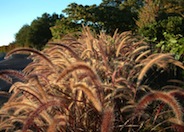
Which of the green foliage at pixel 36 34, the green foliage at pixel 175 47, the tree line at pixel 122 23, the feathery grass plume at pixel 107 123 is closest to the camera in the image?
the feathery grass plume at pixel 107 123

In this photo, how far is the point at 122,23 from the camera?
24656 millimetres

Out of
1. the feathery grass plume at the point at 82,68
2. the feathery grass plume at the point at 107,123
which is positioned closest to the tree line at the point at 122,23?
the feathery grass plume at the point at 82,68

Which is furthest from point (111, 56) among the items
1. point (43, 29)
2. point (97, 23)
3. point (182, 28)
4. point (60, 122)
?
point (43, 29)

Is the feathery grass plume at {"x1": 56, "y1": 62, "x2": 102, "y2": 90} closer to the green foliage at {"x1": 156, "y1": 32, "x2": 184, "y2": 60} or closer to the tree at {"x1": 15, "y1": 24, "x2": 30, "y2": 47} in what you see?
the green foliage at {"x1": 156, "y1": 32, "x2": 184, "y2": 60}

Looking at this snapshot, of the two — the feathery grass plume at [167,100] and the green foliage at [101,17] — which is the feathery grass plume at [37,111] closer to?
the feathery grass plume at [167,100]

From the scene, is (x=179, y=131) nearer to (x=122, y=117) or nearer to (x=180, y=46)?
(x=122, y=117)

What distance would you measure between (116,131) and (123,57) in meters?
2.09

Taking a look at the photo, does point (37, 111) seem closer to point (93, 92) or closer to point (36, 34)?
point (93, 92)

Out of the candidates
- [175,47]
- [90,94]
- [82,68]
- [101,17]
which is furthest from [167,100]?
[101,17]

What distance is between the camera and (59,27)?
20.2 m

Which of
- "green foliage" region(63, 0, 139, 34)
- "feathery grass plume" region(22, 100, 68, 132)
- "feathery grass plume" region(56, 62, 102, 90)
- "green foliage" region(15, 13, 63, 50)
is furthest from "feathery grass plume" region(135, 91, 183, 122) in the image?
"green foliage" region(15, 13, 63, 50)

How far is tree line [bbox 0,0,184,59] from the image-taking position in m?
9.95

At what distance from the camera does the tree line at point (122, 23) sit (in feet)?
32.6

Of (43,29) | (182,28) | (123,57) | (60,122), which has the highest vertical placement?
(43,29)
